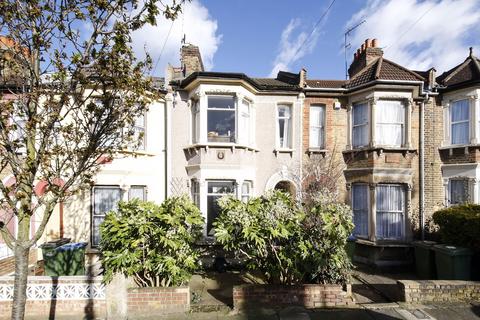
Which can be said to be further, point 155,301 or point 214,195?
point 214,195

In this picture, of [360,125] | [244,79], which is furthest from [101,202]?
[360,125]

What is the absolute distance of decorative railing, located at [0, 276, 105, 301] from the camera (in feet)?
19.0

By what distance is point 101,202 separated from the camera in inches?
386

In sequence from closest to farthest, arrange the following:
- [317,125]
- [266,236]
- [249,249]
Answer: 1. [266,236]
2. [249,249]
3. [317,125]

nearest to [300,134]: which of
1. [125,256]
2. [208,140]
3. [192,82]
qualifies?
[208,140]

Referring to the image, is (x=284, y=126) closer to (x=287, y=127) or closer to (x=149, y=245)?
(x=287, y=127)

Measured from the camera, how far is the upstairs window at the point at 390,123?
34.1 ft

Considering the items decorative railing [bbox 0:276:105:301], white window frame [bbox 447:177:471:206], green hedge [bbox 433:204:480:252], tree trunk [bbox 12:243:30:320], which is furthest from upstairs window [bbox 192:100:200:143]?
white window frame [bbox 447:177:471:206]

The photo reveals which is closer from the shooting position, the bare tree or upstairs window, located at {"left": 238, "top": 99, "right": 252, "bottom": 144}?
the bare tree

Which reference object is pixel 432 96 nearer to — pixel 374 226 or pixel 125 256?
pixel 374 226

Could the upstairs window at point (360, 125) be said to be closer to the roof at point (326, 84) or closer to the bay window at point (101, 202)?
the roof at point (326, 84)

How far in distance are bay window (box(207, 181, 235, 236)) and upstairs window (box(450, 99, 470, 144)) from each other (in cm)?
847

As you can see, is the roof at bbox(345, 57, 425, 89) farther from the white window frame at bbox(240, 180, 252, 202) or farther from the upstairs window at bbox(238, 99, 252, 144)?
the white window frame at bbox(240, 180, 252, 202)

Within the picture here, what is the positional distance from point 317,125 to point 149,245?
7.92m
